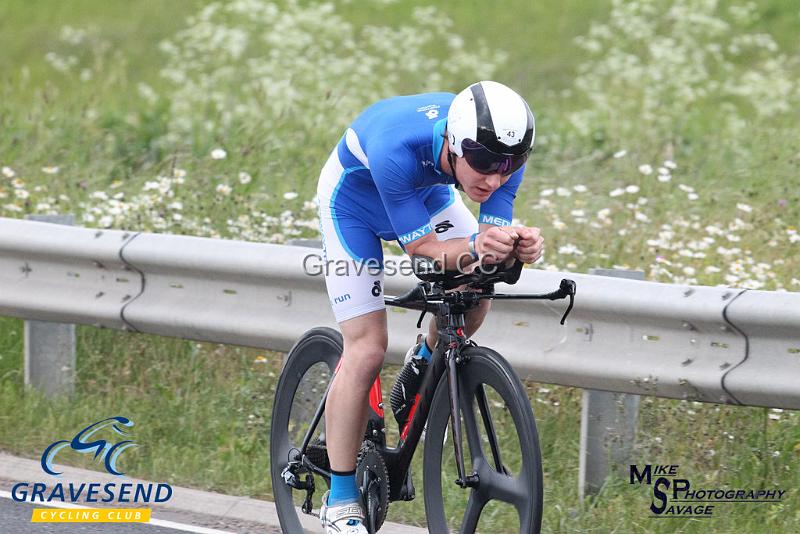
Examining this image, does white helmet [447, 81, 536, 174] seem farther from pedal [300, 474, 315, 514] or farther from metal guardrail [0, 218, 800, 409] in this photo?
pedal [300, 474, 315, 514]

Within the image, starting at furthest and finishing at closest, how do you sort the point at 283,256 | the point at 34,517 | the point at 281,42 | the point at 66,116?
1. the point at 281,42
2. the point at 66,116
3. the point at 283,256
4. the point at 34,517

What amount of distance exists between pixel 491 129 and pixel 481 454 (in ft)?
3.87

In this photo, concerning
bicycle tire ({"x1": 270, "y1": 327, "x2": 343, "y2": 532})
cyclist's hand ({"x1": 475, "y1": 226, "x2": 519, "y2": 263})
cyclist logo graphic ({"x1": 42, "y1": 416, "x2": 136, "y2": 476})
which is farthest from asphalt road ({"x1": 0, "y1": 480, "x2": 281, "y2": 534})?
cyclist's hand ({"x1": 475, "y1": 226, "x2": 519, "y2": 263})

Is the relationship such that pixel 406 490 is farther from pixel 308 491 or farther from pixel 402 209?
pixel 402 209

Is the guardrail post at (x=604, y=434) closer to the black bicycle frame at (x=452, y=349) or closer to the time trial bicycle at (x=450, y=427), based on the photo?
the time trial bicycle at (x=450, y=427)

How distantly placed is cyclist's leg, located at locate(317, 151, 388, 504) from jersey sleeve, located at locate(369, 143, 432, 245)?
48 cm

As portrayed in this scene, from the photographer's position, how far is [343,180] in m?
4.77

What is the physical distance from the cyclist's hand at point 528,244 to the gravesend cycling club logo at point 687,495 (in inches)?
69.1

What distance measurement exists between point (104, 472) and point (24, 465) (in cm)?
40

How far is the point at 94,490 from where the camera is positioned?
5898mm

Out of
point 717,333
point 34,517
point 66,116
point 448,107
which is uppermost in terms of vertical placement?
point 66,116

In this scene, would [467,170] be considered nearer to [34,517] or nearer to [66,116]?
[34,517]

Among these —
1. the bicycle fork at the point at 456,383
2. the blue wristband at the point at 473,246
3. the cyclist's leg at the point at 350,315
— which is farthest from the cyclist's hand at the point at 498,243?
the cyclist's leg at the point at 350,315

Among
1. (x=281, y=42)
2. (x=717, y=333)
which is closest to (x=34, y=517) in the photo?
(x=717, y=333)
